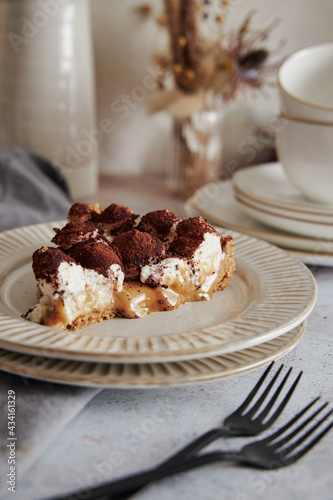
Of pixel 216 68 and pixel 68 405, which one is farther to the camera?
pixel 216 68

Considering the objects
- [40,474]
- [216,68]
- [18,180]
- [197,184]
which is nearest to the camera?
[40,474]

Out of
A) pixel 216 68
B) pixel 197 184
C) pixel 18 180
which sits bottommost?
pixel 197 184

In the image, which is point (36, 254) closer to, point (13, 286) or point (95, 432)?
point (13, 286)

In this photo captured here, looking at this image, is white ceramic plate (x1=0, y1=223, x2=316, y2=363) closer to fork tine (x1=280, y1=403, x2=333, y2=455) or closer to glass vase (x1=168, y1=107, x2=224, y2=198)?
fork tine (x1=280, y1=403, x2=333, y2=455)

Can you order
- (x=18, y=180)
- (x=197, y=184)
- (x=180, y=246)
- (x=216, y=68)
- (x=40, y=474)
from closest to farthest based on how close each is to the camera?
(x=40, y=474) < (x=180, y=246) < (x=18, y=180) < (x=216, y=68) < (x=197, y=184)

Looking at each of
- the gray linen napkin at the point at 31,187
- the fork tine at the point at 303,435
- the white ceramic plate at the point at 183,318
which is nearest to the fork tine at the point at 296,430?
the fork tine at the point at 303,435

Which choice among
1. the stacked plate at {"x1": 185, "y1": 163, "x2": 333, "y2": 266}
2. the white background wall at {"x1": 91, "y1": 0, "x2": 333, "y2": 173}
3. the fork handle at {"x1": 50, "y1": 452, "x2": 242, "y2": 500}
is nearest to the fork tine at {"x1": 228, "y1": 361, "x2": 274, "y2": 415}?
the fork handle at {"x1": 50, "y1": 452, "x2": 242, "y2": 500}

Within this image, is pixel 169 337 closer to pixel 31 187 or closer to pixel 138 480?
pixel 138 480

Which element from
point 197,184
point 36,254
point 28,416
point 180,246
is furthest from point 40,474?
point 197,184
